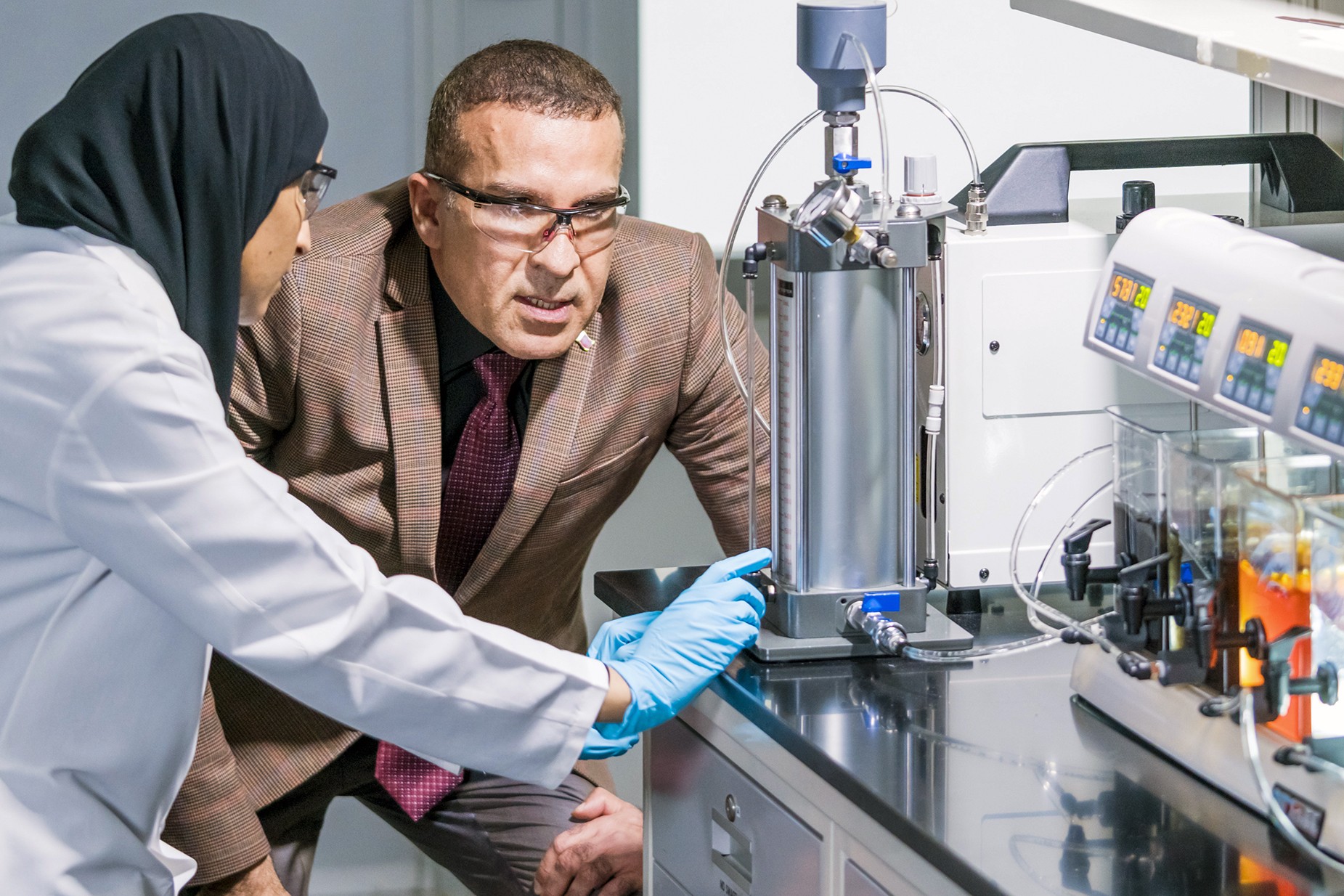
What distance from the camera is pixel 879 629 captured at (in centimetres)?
133

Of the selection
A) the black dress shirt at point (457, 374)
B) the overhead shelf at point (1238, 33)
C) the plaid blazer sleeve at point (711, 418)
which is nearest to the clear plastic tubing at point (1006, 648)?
the overhead shelf at point (1238, 33)

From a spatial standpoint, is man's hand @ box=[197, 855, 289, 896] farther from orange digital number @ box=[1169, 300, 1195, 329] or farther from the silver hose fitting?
orange digital number @ box=[1169, 300, 1195, 329]

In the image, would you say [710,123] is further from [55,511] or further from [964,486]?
A: [55,511]

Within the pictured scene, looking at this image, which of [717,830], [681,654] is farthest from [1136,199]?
[717,830]

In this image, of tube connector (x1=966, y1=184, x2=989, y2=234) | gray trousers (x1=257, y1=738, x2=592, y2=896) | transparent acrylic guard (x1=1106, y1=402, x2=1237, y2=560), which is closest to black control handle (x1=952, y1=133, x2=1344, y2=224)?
tube connector (x1=966, y1=184, x2=989, y2=234)

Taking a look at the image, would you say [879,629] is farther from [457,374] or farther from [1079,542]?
[457,374]

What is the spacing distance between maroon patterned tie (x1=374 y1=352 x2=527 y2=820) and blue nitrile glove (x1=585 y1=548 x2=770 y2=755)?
520 millimetres

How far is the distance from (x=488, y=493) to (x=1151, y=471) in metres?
0.87

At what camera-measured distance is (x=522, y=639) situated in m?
1.25

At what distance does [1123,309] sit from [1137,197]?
0.77 feet

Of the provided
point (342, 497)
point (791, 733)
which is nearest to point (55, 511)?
point (791, 733)

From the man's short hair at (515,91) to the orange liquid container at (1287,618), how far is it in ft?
3.02

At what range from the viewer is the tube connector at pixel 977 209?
1.41 m

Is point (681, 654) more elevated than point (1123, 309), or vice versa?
point (1123, 309)
